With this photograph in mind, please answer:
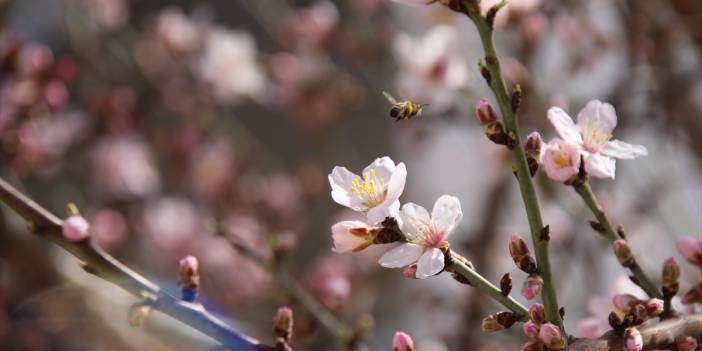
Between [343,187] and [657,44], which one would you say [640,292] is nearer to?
[343,187]

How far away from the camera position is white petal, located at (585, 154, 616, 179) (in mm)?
722

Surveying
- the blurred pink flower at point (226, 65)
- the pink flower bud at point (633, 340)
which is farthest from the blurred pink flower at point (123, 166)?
the pink flower bud at point (633, 340)

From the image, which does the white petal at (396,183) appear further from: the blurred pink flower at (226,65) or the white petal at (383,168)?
the blurred pink flower at (226,65)

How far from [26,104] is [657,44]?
1.57 metres

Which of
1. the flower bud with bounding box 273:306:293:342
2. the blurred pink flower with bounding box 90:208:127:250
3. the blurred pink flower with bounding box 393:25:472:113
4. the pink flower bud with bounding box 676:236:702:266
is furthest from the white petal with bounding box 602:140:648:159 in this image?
the blurred pink flower with bounding box 90:208:127:250

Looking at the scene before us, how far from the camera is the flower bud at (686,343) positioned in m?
0.65

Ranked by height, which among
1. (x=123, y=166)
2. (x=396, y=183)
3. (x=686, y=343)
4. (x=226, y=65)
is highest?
(x=226, y=65)

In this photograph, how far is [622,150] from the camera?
0.76 metres

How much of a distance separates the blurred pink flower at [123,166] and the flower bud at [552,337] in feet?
6.88

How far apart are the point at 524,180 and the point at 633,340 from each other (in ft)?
0.55

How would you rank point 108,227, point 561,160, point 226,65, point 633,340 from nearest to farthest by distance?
point 633,340 → point 561,160 → point 108,227 → point 226,65

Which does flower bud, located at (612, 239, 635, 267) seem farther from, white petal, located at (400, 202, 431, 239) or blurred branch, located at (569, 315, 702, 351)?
white petal, located at (400, 202, 431, 239)

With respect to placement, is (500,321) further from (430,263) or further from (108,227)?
(108,227)

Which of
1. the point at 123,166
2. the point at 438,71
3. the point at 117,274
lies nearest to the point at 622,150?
the point at 117,274
